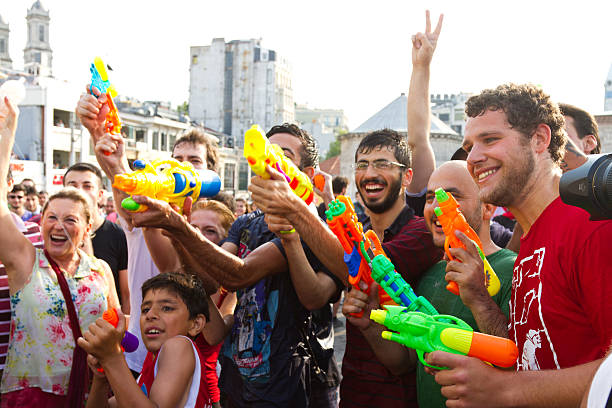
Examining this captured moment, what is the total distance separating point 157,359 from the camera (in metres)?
2.70

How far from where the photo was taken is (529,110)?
7.26ft

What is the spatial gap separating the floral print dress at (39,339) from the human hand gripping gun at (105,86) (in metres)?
0.94

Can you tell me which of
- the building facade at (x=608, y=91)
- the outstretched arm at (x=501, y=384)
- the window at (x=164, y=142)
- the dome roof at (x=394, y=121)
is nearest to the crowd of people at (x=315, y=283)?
the outstretched arm at (x=501, y=384)

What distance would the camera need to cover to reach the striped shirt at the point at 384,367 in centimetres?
288

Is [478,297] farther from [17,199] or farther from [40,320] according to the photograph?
[17,199]

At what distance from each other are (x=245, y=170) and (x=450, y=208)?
158 ft

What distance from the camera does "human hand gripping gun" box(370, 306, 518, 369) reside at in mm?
1750

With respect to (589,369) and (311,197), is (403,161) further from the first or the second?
(589,369)

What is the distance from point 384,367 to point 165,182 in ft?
5.15

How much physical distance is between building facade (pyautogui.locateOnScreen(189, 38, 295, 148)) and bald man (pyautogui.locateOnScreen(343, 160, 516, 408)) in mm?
55358

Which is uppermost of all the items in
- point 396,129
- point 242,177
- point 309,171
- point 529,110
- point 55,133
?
point 396,129

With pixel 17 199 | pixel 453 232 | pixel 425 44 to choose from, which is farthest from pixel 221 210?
pixel 17 199

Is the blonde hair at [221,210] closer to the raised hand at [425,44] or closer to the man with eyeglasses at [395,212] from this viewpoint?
the man with eyeglasses at [395,212]

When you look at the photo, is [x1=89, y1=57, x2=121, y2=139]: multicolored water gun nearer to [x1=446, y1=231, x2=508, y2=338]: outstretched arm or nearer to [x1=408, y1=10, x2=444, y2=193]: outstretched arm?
[x1=408, y1=10, x2=444, y2=193]: outstretched arm
